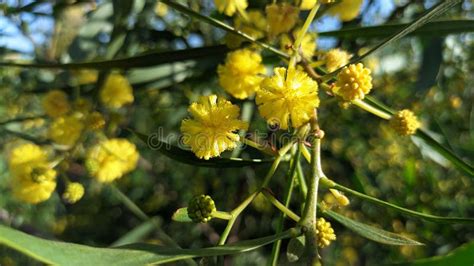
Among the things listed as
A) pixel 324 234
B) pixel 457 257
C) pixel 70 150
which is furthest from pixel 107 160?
pixel 457 257

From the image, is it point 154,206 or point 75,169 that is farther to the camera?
point 154,206

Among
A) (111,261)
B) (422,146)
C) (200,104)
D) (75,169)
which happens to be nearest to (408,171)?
(422,146)

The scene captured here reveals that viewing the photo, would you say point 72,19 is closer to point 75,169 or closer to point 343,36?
point 75,169

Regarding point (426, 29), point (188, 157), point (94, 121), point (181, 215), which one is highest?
point (426, 29)

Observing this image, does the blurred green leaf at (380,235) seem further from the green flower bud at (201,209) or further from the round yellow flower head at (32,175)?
the round yellow flower head at (32,175)

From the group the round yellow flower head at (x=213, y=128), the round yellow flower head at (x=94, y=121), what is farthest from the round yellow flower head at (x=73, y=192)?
the round yellow flower head at (x=213, y=128)

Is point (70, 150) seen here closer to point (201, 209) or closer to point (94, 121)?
point (94, 121)
